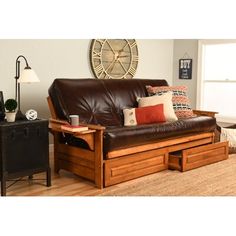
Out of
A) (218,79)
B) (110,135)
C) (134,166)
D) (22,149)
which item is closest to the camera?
(22,149)

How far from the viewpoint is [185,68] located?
5887mm

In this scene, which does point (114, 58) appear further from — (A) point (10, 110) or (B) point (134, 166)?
(A) point (10, 110)

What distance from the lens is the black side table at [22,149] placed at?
2.70 m

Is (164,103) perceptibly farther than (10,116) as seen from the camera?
Yes

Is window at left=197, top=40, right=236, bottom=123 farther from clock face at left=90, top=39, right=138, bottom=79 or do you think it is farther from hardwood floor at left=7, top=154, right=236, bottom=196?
hardwood floor at left=7, top=154, right=236, bottom=196

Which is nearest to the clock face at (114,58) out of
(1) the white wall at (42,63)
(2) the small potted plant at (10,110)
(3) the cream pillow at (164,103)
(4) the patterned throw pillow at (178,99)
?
(1) the white wall at (42,63)

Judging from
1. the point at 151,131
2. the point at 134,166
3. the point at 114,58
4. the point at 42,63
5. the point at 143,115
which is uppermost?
the point at 114,58

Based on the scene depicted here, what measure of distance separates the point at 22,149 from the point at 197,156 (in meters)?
1.89

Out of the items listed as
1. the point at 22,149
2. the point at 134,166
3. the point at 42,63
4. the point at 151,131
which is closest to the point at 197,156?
the point at 151,131

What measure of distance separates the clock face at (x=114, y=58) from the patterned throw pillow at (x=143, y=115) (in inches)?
46.8

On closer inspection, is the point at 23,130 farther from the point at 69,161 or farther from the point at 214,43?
the point at 214,43

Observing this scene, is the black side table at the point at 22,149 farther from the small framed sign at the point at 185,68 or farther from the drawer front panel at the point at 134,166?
the small framed sign at the point at 185,68

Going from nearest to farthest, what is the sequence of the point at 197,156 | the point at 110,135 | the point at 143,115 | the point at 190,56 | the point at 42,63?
the point at 110,135
the point at 197,156
the point at 143,115
the point at 42,63
the point at 190,56

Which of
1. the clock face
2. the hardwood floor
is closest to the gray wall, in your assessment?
the clock face
